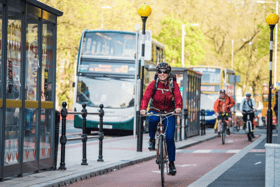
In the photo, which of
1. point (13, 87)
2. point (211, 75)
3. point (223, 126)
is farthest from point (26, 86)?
point (211, 75)

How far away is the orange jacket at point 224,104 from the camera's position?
Result: 70.4ft

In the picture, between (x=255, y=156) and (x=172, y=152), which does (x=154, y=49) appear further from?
(x=172, y=152)

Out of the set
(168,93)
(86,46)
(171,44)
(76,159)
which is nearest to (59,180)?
(168,93)

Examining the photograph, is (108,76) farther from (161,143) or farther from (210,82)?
(161,143)

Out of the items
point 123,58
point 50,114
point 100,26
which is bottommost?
point 50,114

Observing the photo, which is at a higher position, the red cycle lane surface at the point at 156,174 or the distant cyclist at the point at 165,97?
the distant cyclist at the point at 165,97

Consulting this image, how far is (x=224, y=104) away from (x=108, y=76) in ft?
20.2

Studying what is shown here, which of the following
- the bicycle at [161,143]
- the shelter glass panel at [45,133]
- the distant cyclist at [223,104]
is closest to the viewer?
the bicycle at [161,143]

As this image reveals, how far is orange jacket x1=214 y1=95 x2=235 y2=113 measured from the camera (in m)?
21.5

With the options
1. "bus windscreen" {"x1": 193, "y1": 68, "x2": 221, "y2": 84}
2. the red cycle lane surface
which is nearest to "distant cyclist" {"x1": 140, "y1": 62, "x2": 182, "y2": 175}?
the red cycle lane surface

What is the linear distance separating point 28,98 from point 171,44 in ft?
140

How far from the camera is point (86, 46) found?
25531 millimetres

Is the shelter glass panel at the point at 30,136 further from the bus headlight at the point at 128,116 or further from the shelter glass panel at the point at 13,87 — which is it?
the bus headlight at the point at 128,116

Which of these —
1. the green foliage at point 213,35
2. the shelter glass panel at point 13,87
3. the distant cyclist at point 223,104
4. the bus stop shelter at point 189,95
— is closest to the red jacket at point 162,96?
the shelter glass panel at point 13,87
